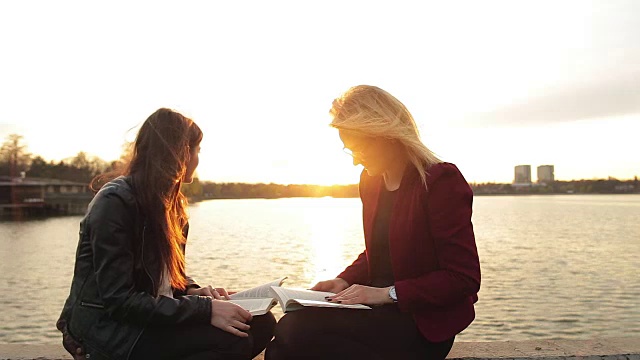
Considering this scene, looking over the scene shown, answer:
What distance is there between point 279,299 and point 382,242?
58 centimetres

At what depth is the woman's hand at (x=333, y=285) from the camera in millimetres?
3203

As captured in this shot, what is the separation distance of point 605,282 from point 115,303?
56.6 feet

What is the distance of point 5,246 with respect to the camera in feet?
126

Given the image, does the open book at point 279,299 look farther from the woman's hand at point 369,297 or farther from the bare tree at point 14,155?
the bare tree at point 14,155

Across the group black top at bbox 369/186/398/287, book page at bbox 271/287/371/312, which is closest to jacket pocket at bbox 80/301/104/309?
book page at bbox 271/287/371/312

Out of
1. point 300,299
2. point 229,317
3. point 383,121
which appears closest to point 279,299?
point 300,299

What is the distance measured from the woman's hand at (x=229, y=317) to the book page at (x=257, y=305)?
0.08 metres

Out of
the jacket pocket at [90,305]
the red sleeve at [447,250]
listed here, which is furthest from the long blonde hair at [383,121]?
the jacket pocket at [90,305]

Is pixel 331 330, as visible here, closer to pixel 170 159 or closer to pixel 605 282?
pixel 170 159

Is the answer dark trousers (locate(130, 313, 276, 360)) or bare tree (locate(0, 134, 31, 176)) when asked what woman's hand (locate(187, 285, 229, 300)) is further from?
bare tree (locate(0, 134, 31, 176))

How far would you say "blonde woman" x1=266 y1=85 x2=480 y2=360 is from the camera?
104 inches

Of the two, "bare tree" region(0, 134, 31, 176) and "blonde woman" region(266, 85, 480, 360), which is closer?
"blonde woman" region(266, 85, 480, 360)

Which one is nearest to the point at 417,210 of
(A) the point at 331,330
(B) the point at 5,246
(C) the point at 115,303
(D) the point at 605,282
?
(A) the point at 331,330

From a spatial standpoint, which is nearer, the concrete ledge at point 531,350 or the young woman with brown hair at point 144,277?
the young woman with brown hair at point 144,277
